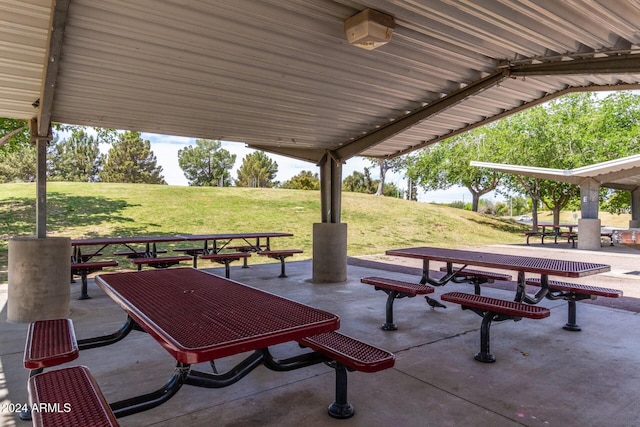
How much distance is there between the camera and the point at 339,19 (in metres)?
3.74

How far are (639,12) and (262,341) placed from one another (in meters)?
4.12

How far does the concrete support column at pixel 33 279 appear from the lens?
519 cm

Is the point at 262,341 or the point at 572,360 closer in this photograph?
the point at 262,341

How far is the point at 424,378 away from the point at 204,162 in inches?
2073

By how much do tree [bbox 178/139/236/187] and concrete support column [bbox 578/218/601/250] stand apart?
42.6 meters

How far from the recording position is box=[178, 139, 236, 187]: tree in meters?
52.5

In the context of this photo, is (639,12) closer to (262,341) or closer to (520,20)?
(520,20)

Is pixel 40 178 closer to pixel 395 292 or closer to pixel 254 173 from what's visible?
pixel 395 292

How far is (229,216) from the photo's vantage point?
1988 centimetres

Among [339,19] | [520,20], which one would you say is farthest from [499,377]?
[339,19]

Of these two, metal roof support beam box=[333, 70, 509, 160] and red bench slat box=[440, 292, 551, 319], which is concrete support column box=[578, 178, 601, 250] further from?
red bench slat box=[440, 292, 551, 319]

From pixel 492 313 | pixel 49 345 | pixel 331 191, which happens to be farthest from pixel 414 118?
pixel 49 345

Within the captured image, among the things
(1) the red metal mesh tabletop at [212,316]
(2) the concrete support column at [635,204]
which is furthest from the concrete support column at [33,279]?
(2) the concrete support column at [635,204]

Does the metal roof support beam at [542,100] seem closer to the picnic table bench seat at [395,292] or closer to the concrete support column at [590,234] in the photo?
the picnic table bench seat at [395,292]
